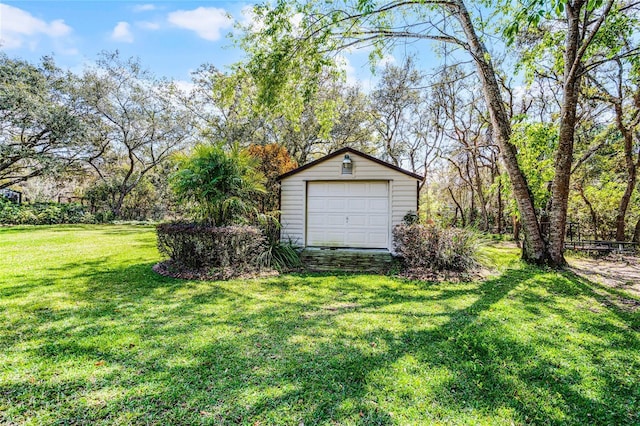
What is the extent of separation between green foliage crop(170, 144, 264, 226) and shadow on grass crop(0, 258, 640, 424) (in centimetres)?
215

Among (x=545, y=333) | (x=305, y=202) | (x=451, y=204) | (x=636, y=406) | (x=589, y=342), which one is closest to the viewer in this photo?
(x=636, y=406)

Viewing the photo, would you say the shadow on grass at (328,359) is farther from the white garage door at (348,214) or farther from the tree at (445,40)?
the white garage door at (348,214)

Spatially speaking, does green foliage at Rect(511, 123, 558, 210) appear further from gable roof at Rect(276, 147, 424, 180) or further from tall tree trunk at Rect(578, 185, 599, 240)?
tall tree trunk at Rect(578, 185, 599, 240)

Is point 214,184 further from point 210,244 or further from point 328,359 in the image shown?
point 328,359

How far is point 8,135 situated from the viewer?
1512 centimetres

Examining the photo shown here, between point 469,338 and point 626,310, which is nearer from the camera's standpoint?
point 469,338

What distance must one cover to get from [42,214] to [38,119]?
498cm

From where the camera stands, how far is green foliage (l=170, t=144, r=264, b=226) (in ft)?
21.0

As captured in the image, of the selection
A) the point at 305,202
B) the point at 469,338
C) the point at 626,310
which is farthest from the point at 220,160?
the point at 626,310

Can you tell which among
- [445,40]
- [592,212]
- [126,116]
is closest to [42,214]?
[126,116]

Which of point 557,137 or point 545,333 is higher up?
point 557,137

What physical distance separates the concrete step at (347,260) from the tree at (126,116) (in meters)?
14.8

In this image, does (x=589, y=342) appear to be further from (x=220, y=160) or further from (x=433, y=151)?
(x=433, y=151)

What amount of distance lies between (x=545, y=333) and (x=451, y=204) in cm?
2157
